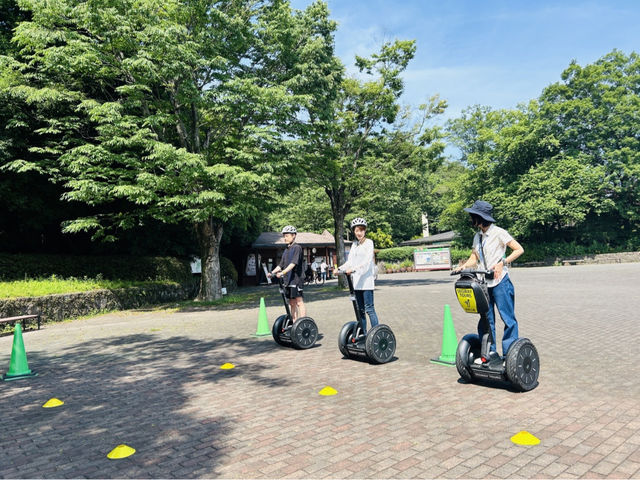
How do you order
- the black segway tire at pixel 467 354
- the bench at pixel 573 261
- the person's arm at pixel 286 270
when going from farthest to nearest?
the bench at pixel 573 261
the person's arm at pixel 286 270
the black segway tire at pixel 467 354

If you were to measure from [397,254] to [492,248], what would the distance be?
141 ft

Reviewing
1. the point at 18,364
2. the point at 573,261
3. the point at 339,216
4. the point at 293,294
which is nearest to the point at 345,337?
the point at 293,294

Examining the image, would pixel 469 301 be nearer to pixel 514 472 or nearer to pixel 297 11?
pixel 514 472

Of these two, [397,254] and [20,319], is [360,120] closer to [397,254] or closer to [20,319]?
[20,319]

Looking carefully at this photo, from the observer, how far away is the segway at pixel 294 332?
25.7ft

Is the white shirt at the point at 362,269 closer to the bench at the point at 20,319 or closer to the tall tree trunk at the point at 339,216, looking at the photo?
the bench at the point at 20,319

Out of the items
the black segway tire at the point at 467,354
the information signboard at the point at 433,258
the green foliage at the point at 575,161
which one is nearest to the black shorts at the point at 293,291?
the black segway tire at the point at 467,354

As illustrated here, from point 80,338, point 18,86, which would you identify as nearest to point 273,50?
point 18,86

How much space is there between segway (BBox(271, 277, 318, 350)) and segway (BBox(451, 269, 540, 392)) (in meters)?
3.29

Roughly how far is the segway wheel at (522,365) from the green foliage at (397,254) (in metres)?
42.6

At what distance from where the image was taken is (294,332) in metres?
7.79

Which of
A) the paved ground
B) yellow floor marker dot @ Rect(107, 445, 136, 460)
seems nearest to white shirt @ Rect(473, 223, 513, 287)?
the paved ground

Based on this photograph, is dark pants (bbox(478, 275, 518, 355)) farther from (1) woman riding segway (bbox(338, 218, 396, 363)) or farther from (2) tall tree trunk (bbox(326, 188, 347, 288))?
(2) tall tree trunk (bbox(326, 188, 347, 288))

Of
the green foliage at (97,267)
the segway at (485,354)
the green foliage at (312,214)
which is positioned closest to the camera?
the segway at (485,354)
